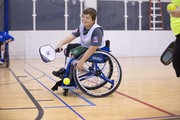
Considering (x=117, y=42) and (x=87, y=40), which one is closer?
(x=87, y=40)

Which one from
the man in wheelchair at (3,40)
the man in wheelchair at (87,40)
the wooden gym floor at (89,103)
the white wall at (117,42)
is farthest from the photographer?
the white wall at (117,42)

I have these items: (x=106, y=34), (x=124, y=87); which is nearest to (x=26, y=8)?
(x=106, y=34)

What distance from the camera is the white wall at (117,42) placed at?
10547 millimetres

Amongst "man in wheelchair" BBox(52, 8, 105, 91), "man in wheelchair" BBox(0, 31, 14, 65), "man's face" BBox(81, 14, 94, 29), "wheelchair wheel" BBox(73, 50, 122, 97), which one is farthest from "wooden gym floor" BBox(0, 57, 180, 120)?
"man in wheelchair" BBox(0, 31, 14, 65)

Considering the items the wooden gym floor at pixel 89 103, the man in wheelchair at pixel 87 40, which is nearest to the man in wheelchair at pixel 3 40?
the wooden gym floor at pixel 89 103

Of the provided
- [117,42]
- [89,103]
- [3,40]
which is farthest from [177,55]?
[117,42]

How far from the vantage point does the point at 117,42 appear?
11.3m

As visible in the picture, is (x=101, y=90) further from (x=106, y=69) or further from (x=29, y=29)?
(x=29, y=29)

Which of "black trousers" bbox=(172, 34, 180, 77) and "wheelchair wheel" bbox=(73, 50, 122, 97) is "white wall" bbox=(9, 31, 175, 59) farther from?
"black trousers" bbox=(172, 34, 180, 77)

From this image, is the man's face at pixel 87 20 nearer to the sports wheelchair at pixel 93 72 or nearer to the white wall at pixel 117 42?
the sports wheelchair at pixel 93 72

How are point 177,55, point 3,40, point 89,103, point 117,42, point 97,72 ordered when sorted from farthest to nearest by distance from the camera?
1. point 117,42
2. point 3,40
3. point 97,72
4. point 89,103
5. point 177,55

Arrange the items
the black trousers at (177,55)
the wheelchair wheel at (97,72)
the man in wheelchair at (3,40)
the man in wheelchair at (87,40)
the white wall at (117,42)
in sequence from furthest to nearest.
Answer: the white wall at (117,42), the man in wheelchair at (3,40), the wheelchair wheel at (97,72), the man in wheelchair at (87,40), the black trousers at (177,55)

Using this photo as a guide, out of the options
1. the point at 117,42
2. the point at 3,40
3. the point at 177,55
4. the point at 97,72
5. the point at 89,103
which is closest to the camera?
the point at 177,55

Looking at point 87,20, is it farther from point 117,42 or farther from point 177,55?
point 117,42
